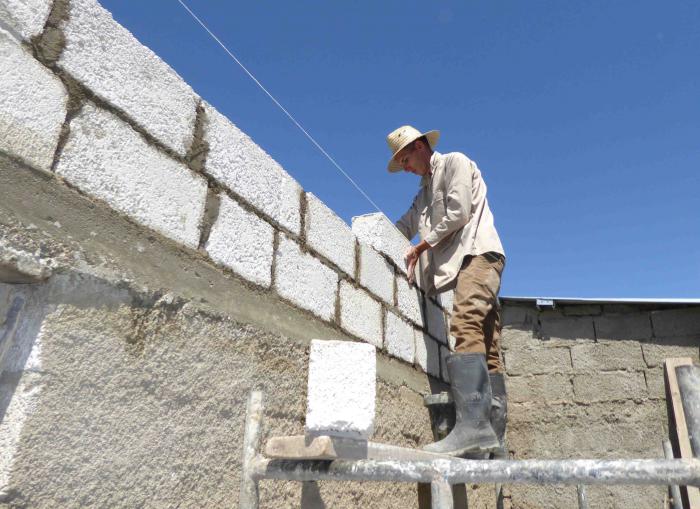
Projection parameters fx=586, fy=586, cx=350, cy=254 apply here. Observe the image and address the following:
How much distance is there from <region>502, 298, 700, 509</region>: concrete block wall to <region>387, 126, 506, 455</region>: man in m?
1.11

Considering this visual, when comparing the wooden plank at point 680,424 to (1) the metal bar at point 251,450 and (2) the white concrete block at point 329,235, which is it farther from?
(2) the white concrete block at point 329,235

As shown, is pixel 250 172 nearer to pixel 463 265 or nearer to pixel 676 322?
pixel 463 265

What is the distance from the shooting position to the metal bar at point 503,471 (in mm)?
1193

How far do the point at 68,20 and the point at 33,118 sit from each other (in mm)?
316

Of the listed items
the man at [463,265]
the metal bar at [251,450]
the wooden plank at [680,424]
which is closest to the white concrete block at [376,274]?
the man at [463,265]

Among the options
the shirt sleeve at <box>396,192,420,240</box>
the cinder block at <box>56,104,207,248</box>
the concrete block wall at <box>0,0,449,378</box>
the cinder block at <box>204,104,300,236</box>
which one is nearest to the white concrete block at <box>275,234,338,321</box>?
the concrete block wall at <box>0,0,449,378</box>

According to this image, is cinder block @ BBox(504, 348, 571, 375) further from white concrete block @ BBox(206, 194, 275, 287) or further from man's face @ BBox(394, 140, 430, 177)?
white concrete block @ BBox(206, 194, 275, 287)

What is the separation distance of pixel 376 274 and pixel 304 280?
2.31 feet

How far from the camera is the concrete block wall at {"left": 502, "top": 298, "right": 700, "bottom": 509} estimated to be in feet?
12.1

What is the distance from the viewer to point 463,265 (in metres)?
2.89

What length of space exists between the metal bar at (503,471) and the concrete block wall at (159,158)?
810 millimetres

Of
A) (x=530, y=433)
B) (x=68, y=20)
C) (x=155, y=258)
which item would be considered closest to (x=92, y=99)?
(x=68, y=20)

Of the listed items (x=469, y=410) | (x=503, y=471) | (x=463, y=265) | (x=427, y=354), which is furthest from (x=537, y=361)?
(x=503, y=471)

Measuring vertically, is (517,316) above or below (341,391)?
above
